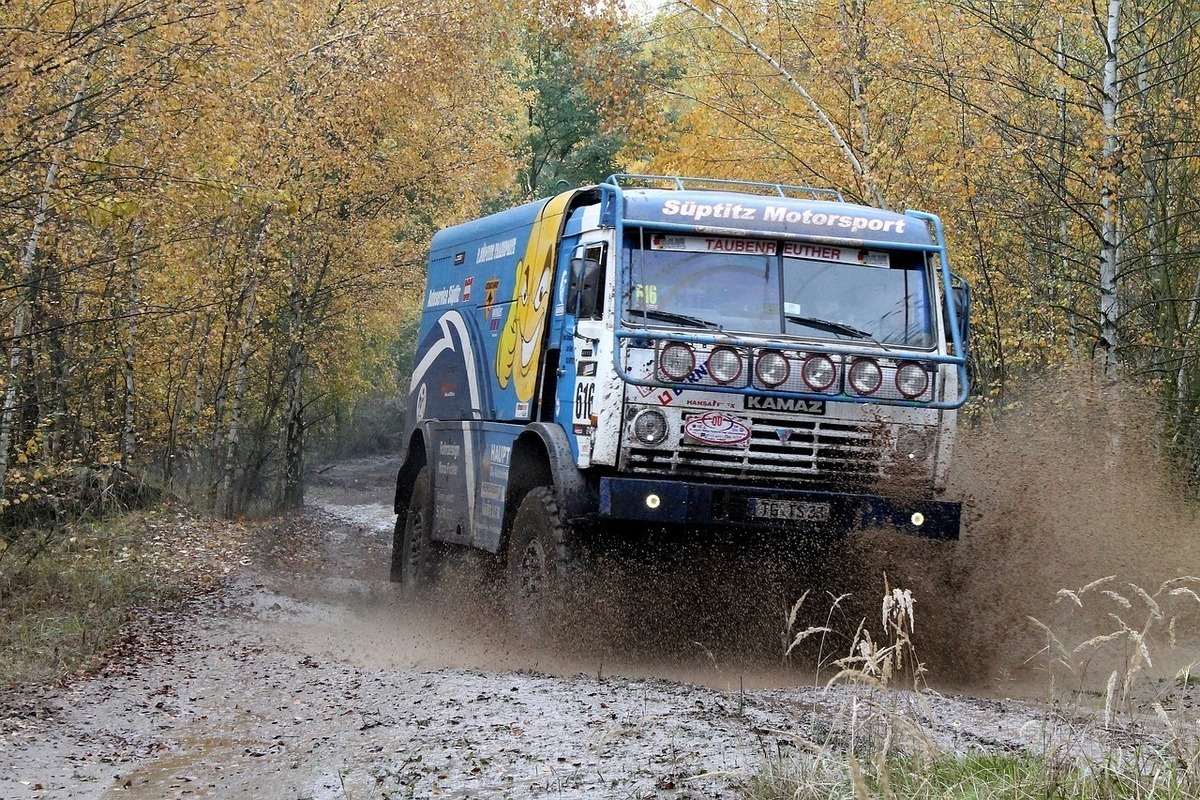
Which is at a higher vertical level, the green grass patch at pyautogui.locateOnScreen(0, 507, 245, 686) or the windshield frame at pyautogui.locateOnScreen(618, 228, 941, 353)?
the windshield frame at pyautogui.locateOnScreen(618, 228, 941, 353)

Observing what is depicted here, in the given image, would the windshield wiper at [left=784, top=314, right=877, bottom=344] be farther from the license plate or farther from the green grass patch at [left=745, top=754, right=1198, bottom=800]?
the green grass patch at [left=745, top=754, right=1198, bottom=800]

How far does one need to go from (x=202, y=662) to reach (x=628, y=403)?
11.6 ft

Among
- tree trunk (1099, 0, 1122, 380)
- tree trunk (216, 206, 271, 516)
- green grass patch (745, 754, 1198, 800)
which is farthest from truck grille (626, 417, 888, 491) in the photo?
tree trunk (216, 206, 271, 516)

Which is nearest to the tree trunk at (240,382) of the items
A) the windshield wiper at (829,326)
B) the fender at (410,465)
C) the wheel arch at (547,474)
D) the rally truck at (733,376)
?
the fender at (410,465)

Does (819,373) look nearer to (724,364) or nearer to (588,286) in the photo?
(724,364)

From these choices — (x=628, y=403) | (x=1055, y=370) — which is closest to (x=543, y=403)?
(x=628, y=403)

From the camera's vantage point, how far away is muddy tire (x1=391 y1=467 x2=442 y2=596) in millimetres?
13234

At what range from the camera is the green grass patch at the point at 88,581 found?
9.39m

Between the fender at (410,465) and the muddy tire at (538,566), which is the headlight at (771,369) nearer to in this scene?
the muddy tire at (538,566)

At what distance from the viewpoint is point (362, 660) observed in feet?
32.0

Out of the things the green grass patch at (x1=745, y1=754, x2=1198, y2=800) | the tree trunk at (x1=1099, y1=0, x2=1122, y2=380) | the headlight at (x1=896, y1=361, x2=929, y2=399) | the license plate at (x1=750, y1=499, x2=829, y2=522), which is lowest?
the green grass patch at (x1=745, y1=754, x2=1198, y2=800)

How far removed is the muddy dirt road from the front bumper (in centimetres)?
83

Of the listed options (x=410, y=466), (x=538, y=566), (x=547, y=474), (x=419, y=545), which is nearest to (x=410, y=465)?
(x=410, y=466)

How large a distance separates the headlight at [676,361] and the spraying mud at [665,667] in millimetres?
1108
